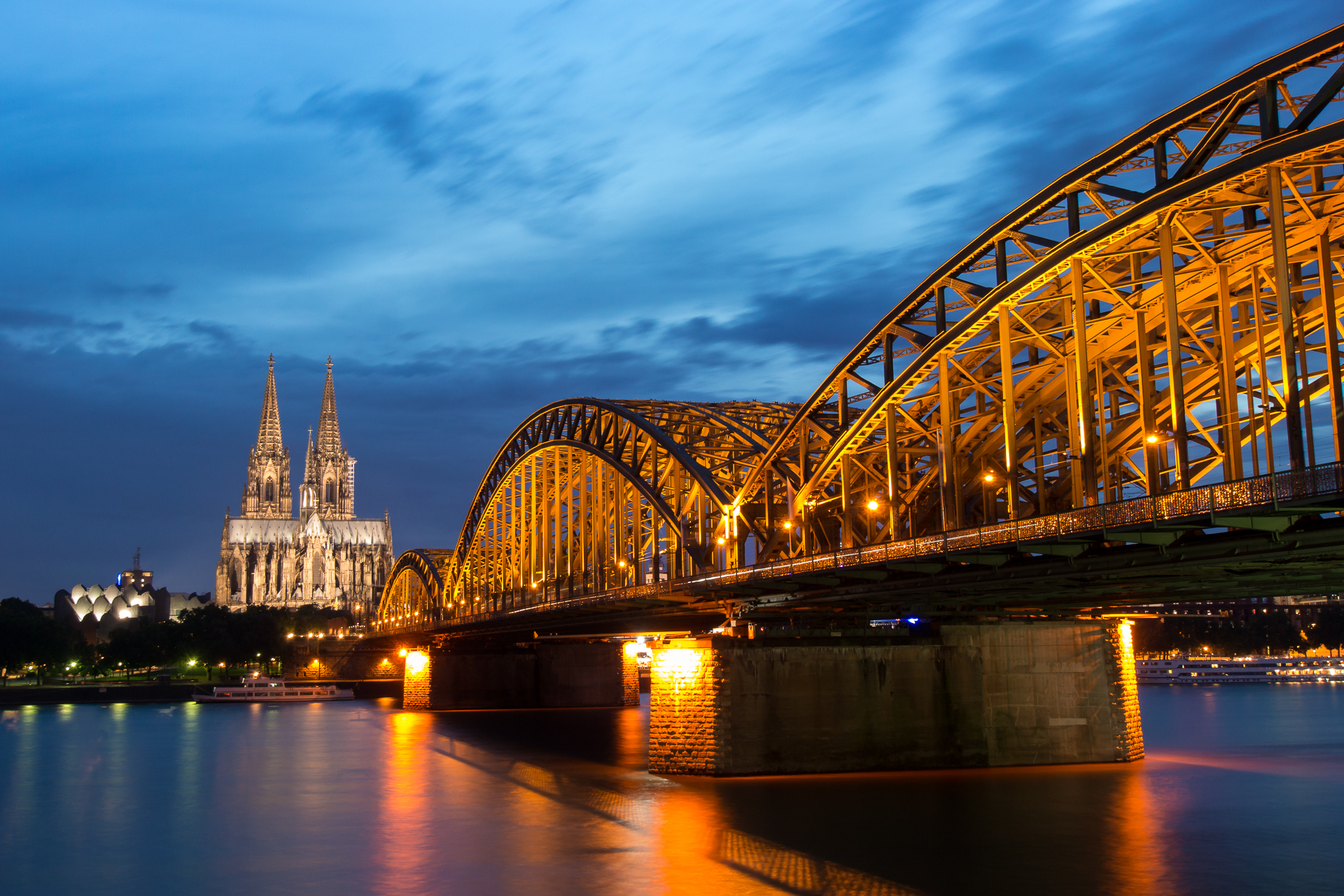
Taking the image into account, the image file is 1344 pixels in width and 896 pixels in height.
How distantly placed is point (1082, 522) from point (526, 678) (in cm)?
8988

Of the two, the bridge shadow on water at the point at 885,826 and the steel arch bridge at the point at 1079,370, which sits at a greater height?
the steel arch bridge at the point at 1079,370

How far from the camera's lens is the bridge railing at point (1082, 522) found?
30266mm

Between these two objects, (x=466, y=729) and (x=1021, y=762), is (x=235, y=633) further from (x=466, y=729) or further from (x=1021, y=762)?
(x=1021, y=762)

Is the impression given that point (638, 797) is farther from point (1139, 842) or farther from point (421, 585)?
point (421, 585)

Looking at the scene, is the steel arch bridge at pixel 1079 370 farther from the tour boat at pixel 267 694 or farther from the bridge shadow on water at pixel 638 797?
the tour boat at pixel 267 694

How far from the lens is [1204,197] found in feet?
130

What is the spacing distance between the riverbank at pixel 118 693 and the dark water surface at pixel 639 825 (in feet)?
228

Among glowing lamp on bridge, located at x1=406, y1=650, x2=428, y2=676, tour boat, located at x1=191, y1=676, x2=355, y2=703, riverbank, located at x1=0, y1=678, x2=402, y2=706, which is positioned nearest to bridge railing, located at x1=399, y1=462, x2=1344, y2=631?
glowing lamp on bridge, located at x1=406, y1=650, x2=428, y2=676

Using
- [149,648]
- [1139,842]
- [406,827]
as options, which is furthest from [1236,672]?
[406,827]

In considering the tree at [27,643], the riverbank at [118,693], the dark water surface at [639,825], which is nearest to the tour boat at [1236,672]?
the riverbank at [118,693]

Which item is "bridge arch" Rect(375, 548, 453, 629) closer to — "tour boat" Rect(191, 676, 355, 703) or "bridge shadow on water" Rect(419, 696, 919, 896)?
"tour boat" Rect(191, 676, 355, 703)

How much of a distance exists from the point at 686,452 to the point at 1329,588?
37.7 metres

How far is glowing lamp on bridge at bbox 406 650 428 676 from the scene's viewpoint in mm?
124250

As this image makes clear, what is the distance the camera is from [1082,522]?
36438 mm
